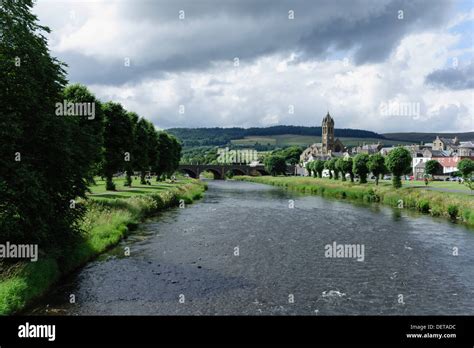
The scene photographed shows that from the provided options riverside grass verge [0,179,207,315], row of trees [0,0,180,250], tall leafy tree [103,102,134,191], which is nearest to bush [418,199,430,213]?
riverside grass verge [0,179,207,315]

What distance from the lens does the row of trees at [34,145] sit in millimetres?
18344

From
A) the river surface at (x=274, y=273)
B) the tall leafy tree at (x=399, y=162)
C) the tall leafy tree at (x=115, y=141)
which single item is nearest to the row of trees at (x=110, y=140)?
the tall leafy tree at (x=115, y=141)

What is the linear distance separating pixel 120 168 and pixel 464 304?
4682 centimetres

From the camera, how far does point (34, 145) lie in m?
20.4

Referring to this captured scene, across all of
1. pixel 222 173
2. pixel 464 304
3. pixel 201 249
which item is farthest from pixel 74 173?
pixel 222 173

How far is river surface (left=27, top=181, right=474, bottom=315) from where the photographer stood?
18984mm

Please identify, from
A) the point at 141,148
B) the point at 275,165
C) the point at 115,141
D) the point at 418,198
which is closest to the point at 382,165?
the point at 418,198

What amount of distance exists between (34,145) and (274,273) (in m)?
15.1

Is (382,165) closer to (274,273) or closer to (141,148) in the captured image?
(141,148)

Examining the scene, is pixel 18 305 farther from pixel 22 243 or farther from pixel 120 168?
pixel 120 168

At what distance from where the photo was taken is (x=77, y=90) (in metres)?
44.2

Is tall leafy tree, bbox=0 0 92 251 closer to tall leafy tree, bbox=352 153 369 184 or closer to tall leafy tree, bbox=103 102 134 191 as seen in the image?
tall leafy tree, bbox=103 102 134 191

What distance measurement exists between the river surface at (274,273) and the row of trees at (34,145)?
366cm

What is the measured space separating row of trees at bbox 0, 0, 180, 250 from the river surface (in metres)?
3.66
